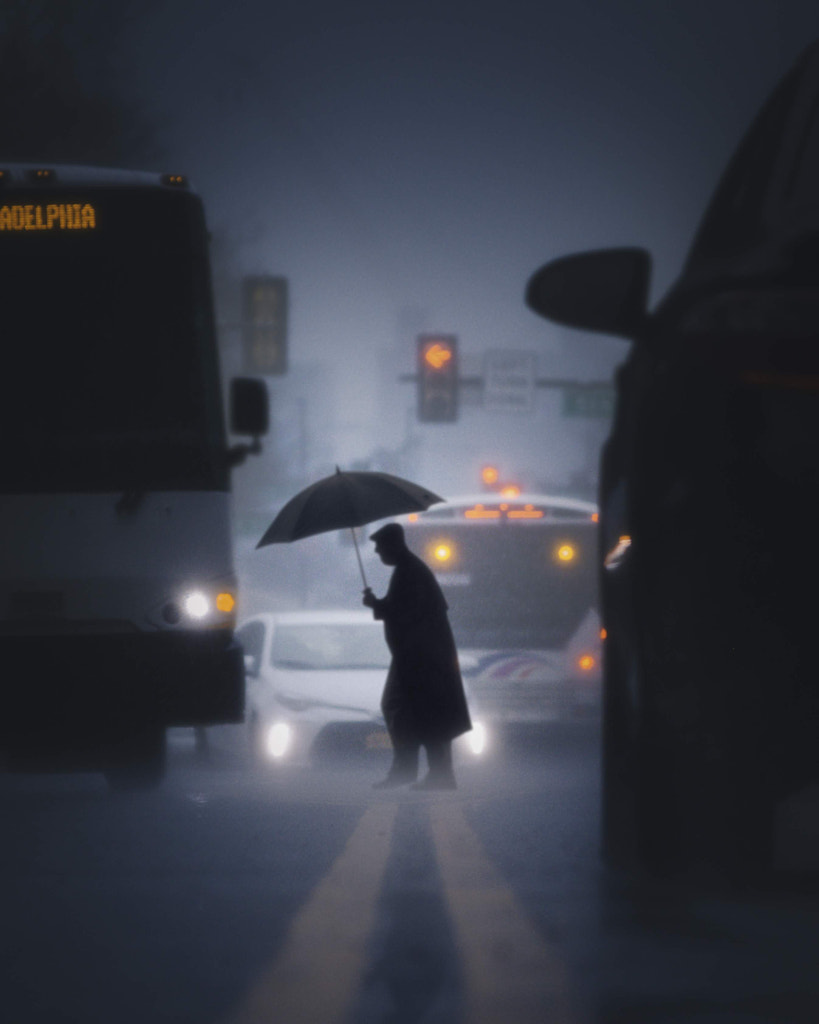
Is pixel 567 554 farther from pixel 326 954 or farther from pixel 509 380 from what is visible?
pixel 326 954

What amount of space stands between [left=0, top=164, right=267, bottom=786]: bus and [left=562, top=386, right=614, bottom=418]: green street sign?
22.9 metres

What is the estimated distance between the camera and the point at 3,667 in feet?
31.5

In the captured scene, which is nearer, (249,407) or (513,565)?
(249,407)

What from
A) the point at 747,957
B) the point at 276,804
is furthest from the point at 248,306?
the point at 747,957

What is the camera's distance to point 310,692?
16406mm

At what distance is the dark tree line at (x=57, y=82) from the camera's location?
32719mm

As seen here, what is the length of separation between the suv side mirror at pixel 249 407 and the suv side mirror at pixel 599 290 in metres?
5.20

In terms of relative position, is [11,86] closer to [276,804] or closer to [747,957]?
[276,804]

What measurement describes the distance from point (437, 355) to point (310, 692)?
45.6 ft

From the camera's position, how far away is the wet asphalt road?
556 centimetres

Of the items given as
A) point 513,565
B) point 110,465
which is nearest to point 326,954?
point 110,465

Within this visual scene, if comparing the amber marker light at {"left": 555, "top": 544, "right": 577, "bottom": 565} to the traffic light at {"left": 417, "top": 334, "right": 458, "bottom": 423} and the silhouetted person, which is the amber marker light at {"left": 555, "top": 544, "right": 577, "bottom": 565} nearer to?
the silhouetted person

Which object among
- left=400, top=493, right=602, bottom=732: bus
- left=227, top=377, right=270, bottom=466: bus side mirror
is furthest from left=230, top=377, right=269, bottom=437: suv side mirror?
left=400, top=493, right=602, bottom=732: bus

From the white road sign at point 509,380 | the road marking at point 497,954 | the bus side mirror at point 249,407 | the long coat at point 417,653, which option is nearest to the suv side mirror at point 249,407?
the bus side mirror at point 249,407
